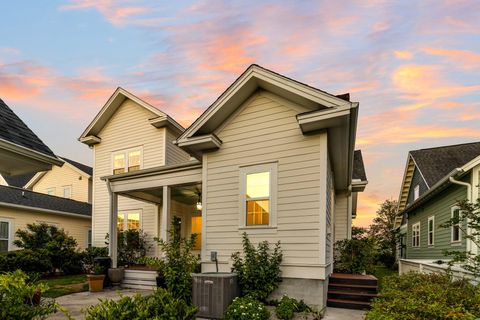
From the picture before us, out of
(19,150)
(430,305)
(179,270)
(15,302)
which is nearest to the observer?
(15,302)

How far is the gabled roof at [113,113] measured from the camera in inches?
581

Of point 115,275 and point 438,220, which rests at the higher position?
point 438,220

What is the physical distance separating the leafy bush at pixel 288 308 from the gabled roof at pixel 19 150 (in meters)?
4.85

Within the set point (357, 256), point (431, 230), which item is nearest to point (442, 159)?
point (431, 230)

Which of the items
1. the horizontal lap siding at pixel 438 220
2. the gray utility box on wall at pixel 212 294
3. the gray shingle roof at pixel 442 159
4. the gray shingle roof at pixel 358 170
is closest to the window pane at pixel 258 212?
the gray utility box on wall at pixel 212 294

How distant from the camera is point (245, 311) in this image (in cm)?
611

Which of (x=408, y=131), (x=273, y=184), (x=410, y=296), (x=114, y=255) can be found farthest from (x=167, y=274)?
(x=408, y=131)

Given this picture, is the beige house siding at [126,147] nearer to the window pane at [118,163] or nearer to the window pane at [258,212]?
the window pane at [118,163]

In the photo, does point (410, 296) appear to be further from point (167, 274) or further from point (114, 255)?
point (114, 255)

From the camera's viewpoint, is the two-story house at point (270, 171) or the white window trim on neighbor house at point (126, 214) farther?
the white window trim on neighbor house at point (126, 214)

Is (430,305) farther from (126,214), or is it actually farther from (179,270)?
(126,214)

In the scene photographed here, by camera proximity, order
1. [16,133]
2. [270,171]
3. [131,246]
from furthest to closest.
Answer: [131,246] → [270,171] → [16,133]

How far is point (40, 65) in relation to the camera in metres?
13.2

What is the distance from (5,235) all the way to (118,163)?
6.03m
